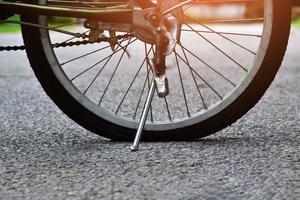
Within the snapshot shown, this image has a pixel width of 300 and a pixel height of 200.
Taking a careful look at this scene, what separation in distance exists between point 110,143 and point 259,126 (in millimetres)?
861

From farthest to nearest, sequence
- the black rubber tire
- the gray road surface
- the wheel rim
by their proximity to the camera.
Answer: the wheel rim → the black rubber tire → the gray road surface

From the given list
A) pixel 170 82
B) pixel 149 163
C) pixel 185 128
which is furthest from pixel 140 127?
pixel 170 82

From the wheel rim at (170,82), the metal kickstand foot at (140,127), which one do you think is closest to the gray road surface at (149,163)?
the metal kickstand foot at (140,127)

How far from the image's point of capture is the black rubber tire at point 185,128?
3.26 meters

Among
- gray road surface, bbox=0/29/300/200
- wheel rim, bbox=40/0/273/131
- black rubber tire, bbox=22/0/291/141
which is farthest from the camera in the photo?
wheel rim, bbox=40/0/273/131

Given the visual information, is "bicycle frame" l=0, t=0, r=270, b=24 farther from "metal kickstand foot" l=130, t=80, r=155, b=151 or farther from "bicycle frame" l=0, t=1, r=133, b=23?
"metal kickstand foot" l=130, t=80, r=155, b=151

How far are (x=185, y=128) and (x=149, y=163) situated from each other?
1.35 ft

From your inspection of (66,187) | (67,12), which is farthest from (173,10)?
(66,187)

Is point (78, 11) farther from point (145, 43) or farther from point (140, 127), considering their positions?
point (140, 127)

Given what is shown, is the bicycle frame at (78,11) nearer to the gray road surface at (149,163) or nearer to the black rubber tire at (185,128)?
the black rubber tire at (185,128)

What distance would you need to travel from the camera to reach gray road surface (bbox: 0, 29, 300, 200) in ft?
8.72

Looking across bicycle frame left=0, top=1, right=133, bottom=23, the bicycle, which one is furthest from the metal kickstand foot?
bicycle frame left=0, top=1, right=133, bottom=23

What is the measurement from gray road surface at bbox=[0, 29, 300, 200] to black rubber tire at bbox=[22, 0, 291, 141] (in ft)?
0.17

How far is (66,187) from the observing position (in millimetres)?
2709
